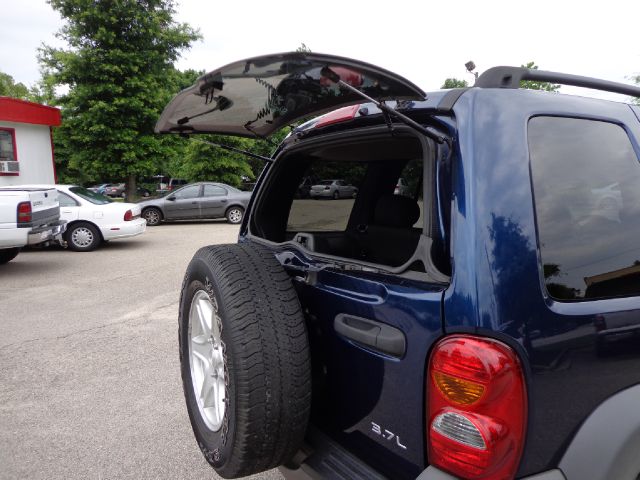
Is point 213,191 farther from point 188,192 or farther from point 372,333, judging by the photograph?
point 372,333

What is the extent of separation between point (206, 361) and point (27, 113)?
21.5m

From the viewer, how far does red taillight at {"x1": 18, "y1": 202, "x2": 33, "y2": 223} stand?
788cm

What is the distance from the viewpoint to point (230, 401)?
185 cm

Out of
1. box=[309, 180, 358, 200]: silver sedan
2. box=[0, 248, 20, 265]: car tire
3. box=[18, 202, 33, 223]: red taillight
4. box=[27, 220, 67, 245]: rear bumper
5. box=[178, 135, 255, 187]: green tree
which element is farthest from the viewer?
box=[178, 135, 255, 187]: green tree

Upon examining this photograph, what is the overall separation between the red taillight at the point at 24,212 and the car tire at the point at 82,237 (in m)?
2.76

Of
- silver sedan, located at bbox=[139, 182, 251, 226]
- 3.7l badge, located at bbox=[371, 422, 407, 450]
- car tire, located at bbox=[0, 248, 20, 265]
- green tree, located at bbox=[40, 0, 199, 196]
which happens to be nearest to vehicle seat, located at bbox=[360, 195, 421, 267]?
3.7l badge, located at bbox=[371, 422, 407, 450]

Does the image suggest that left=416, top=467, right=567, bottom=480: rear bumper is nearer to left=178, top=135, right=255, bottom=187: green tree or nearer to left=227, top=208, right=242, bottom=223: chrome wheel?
left=227, top=208, right=242, bottom=223: chrome wheel

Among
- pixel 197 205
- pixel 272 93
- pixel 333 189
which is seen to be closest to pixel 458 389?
pixel 272 93

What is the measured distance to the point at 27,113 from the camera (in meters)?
19.7

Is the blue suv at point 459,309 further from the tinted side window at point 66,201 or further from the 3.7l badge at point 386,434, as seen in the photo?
the tinted side window at point 66,201

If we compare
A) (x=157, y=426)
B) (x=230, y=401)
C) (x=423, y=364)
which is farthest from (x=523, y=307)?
(x=157, y=426)

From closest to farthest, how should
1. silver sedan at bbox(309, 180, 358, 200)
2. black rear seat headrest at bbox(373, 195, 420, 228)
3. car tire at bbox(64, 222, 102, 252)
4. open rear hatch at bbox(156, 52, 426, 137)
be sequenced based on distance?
open rear hatch at bbox(156, 52, 426, 137) < black rear seat headrest at bbox(373, 195, 420, 228) < silver sedan at bbox(309, 180, 358, 200) < car tire at bbox(64, 222, 102, 252)

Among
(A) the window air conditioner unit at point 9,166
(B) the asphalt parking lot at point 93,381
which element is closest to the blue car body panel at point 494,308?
(B) the asphalt parking lot at point 93,381

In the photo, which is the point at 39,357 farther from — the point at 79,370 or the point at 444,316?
the point at 444,316
